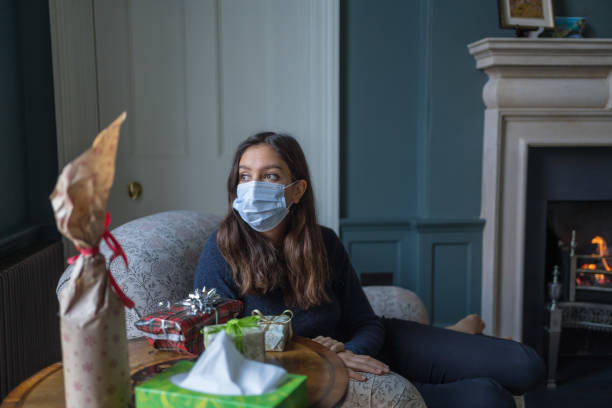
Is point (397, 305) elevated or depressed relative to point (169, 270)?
depressed

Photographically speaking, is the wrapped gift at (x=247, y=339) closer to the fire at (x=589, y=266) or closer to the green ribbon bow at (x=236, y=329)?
the green ribbon bow at (x=236, y=329)

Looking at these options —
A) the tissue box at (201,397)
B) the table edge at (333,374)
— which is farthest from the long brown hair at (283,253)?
the tissue box at (201,397)

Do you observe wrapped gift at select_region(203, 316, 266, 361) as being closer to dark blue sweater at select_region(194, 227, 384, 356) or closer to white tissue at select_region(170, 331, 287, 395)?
white tissue at select_region(170, 331, 287, 395)

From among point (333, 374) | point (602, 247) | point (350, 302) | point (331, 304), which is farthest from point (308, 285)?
point (602, 247)

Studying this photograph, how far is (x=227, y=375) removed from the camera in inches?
28.7

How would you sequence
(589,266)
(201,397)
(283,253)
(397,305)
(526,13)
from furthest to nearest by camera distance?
(589,266), (526,13), (397,305), (283,253), (201,397)

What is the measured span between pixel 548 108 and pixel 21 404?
234 centimetres

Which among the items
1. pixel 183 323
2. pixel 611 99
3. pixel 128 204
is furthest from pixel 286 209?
pixel 611 99

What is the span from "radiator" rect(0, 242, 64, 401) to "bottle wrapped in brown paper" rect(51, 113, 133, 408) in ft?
2.71

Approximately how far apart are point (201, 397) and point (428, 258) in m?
1.93

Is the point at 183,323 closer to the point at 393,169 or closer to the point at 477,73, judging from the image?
the point at 393,169

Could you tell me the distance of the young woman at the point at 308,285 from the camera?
1.37 metres

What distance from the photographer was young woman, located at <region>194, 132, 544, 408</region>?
1374 mm

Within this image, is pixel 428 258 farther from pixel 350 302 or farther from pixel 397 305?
pixel 350 302
